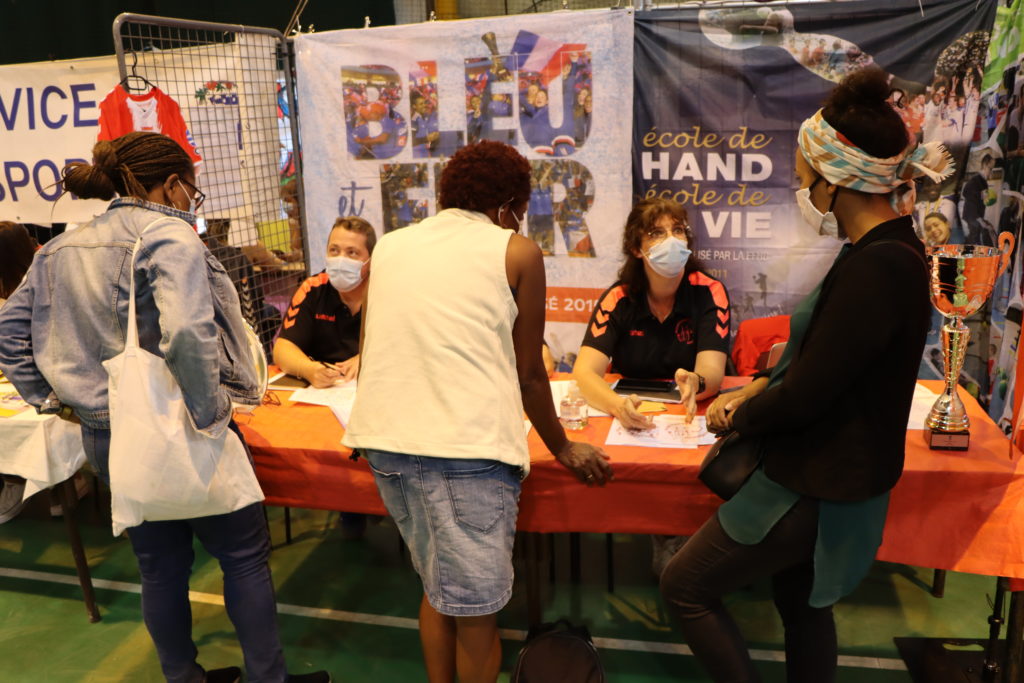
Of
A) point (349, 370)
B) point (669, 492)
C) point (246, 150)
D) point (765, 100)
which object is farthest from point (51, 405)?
point (765, 100)

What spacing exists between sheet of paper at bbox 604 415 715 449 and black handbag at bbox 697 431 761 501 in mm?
277

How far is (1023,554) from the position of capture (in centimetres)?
188

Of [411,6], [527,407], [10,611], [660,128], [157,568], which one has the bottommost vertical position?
[10,611]

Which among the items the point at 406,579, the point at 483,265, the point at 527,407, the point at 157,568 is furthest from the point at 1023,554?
the point at 157,568

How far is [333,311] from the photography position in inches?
116

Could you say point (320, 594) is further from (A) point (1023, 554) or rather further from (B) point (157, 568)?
(A) point (1023, 554)

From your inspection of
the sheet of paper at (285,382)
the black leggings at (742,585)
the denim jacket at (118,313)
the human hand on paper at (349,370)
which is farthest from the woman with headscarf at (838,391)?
the sheet of paper at (285,382)

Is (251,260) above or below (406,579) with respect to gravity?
above

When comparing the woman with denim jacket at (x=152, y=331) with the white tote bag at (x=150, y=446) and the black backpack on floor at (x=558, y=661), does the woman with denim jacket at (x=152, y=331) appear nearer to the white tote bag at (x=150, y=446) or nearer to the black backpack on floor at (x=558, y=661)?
the white tote bag at (x=150, y=446)

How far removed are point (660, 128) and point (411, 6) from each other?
367 centimetres

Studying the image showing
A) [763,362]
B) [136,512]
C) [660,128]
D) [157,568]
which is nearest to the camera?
[136,512]

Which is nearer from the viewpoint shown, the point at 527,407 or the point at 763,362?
the point at 527,407

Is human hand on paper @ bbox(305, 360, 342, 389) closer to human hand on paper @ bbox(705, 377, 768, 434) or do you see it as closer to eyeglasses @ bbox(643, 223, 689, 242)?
eyeglasses @ bbox(643, 223, 689, 242)

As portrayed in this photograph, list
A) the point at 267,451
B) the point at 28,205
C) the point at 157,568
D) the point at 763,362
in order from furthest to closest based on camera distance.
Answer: the point at 28,205 → the point at 763,362 → the point at 267,451 → the point at 157,568
